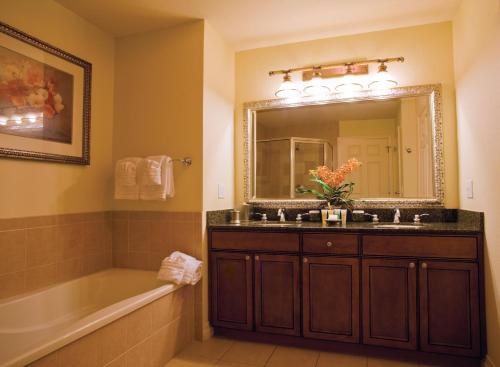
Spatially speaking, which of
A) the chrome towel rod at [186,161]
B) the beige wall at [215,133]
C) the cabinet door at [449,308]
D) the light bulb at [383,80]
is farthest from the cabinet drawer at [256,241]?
the light bulb at [383,80]

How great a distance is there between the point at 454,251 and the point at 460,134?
2.92 feet

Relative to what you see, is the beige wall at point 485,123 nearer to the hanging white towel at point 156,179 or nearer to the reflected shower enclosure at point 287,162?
the reflected shower enclosure at point 287,162

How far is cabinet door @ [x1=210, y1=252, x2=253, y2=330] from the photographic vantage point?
240cm

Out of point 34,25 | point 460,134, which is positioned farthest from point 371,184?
point 34,25

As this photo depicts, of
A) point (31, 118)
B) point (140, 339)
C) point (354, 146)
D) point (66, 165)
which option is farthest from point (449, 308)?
point (31, 118)

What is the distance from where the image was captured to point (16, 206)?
2.01 meters

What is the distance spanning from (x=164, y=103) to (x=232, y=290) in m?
1.50

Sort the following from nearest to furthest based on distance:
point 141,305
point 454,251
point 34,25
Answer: point 141,305 → point 454,251 → point 34,25

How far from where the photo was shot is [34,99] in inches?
83.3

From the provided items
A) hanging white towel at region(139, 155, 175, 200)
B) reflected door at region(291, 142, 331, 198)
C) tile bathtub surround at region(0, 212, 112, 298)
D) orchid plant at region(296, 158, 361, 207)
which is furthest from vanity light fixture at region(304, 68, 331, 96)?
tile bathtub surround at region(0, 212, 112, 298)

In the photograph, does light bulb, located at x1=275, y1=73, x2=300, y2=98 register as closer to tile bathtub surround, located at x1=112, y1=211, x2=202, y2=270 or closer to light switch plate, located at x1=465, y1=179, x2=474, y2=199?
tile bathtub surround, located at x1=112, y1=211, x2=202, y2=270

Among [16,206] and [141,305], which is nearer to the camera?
[141,305]

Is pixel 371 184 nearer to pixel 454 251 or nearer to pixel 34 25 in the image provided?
pixel 454 251

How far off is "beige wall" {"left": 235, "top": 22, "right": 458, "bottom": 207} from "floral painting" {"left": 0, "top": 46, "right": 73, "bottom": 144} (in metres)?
1.36
